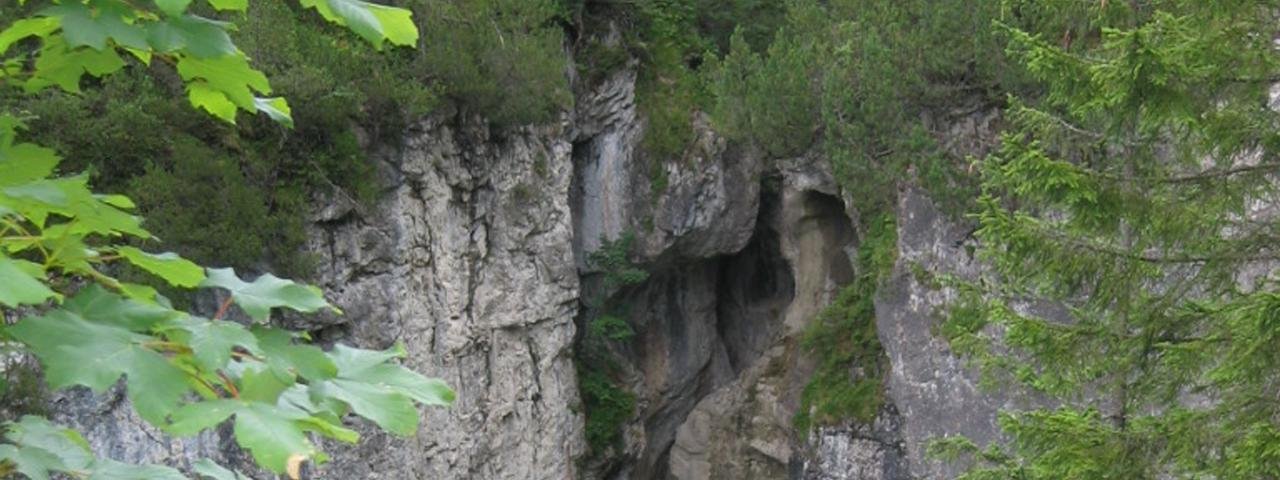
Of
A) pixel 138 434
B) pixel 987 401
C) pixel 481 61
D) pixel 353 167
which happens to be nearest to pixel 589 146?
pixel 481 61

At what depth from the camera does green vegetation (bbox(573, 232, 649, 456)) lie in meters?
14.5

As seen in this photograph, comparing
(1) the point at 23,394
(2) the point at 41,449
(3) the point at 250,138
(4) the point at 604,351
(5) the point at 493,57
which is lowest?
(1) the point at 23,394

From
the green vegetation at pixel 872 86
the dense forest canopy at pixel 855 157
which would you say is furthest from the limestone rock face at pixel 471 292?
the green vegetation at pixel 872 86

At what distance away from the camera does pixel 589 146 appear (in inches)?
596

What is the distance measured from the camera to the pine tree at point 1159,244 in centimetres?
504

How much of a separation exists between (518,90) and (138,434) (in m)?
5.14

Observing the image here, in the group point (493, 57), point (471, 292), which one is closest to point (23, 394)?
point (471, 292)

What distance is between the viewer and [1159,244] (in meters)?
6.09

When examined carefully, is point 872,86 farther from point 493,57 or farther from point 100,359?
point 100,359

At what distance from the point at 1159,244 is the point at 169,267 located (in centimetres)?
547

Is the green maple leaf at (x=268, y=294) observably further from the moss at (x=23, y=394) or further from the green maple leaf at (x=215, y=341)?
the moss at (x=23, y=394)

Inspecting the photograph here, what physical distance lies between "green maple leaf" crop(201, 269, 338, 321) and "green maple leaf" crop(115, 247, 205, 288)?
0.03 m

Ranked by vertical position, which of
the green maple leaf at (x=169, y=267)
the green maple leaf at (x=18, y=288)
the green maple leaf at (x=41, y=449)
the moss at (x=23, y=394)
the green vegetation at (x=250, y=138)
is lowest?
the moss at (x=23, y=394)

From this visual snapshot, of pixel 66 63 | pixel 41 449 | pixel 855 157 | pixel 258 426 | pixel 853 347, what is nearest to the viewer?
pixel 258 426
